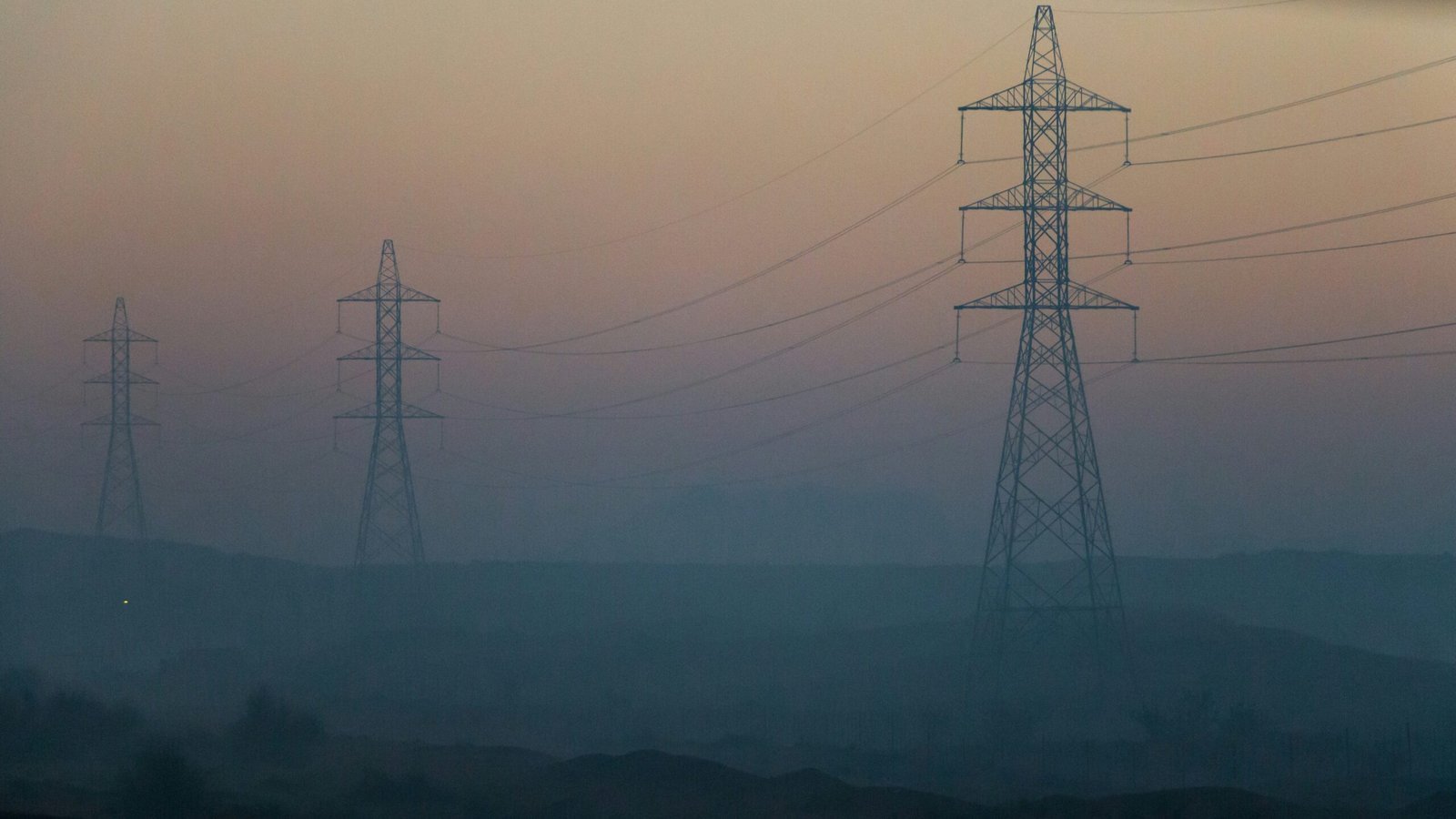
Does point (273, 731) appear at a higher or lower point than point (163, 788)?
higher

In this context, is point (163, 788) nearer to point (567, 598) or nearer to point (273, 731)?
point (273, 731)

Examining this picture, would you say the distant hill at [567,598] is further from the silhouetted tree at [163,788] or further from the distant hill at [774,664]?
the silhouetted tree at [163,788]

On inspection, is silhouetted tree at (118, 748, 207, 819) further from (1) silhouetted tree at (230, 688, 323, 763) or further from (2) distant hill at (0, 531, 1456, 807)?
(2) distant hill at (0, 531, 1456, 807)

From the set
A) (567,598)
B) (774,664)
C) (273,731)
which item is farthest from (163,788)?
(567,598)

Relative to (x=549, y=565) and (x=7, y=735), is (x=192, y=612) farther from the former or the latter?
(x=7, y=735)

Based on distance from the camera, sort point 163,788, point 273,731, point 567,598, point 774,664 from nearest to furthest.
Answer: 1. point 163,788
2. point 273,731
3. point 774,664
4. point 567,598

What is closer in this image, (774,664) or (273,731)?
(273,731)

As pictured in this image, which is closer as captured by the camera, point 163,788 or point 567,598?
point 163,788

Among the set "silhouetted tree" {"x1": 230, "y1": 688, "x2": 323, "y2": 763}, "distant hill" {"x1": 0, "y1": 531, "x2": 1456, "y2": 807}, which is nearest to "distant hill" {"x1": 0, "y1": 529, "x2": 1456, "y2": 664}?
"distant hill" {"x1": 0, "y1": 531, "x2": 1456, "y2": 807}

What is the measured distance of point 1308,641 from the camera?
66.4 meters

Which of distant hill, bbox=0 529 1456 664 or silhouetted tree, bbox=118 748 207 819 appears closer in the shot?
silhouetted tree, bbox=118 748 207 819

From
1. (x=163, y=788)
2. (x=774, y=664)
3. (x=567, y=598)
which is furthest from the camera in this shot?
(x=567, y=598)

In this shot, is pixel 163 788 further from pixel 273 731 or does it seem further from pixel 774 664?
pixel 774 664

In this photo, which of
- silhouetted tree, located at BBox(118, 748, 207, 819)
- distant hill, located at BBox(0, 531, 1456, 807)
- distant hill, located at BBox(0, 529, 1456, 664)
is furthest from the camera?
distant hill, located at BBox(0, 529, 1456, 664)
